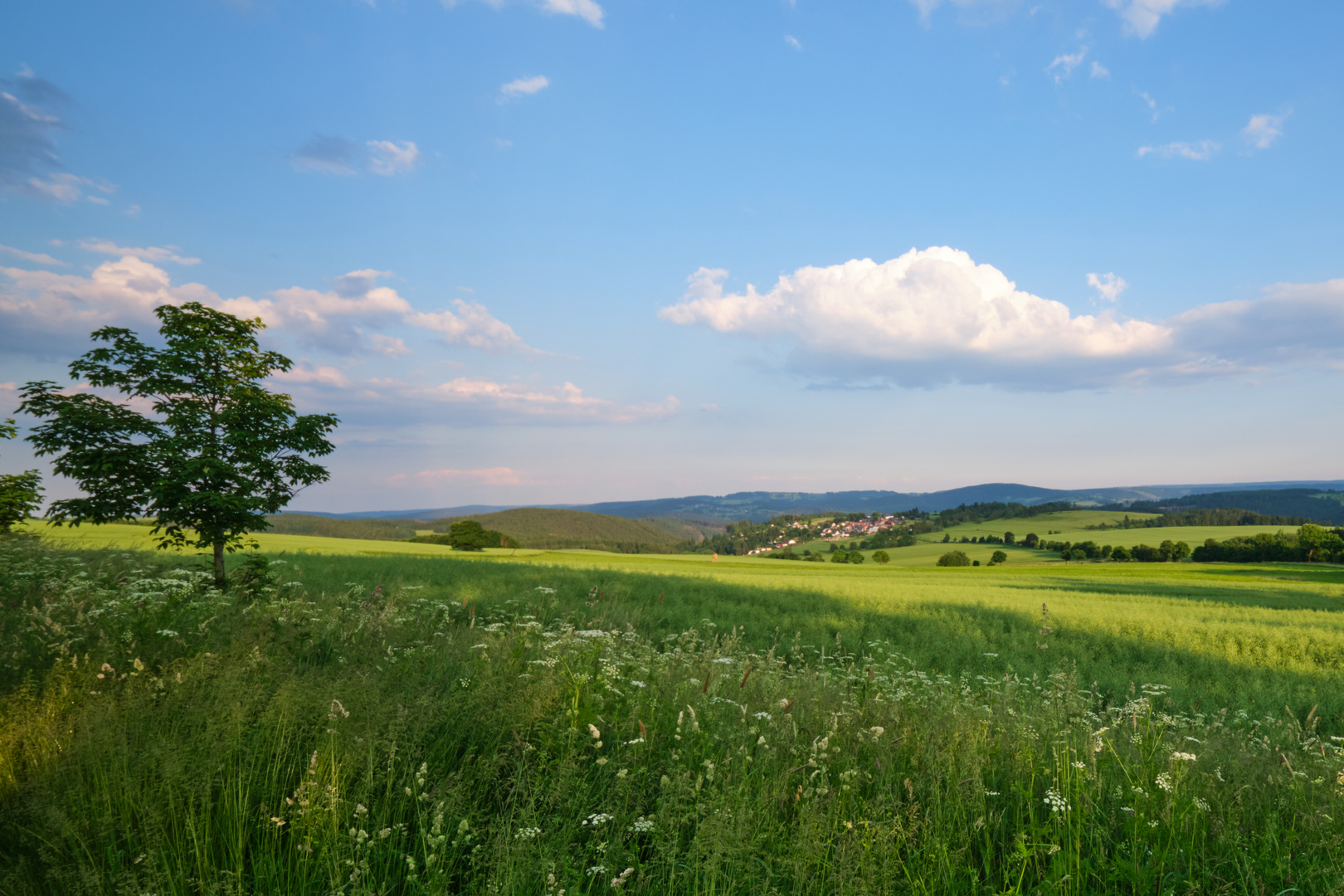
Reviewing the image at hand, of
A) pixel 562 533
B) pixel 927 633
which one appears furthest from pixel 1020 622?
pixel 562 533

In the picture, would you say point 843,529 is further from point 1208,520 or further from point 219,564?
point 219,564

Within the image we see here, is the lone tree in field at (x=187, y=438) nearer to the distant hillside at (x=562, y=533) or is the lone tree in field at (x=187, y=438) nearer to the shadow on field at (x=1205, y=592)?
the shadow on field at (x=1205, y=592)

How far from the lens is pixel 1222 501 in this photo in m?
174

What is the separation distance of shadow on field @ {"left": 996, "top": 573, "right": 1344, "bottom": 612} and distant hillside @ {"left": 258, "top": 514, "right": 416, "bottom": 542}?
96.0m

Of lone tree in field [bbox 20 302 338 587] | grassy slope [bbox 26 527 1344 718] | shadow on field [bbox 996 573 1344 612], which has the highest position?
lone tree in field [bbox 20 302 338 587]

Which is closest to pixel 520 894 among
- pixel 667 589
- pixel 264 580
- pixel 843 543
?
pixel 264 580

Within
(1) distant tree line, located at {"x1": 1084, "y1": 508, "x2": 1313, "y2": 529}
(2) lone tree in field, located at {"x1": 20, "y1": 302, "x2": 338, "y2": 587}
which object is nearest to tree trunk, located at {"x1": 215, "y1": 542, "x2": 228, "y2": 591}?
(2) lone tree in field, located at {"x1": 20, "y1": 302, "x2": 338, "y2": 587}

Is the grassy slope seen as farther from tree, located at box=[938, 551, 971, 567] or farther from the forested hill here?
the forested hill

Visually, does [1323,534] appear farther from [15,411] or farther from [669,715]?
[15,411]

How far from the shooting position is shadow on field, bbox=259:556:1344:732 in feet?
38.3

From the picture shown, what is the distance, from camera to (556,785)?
3193 mm

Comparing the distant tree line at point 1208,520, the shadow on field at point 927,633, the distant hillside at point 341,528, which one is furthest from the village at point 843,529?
A: the shadow on field at point 927,633

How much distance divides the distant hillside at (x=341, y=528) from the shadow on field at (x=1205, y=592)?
96.0m

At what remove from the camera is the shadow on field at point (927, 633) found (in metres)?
11.7
